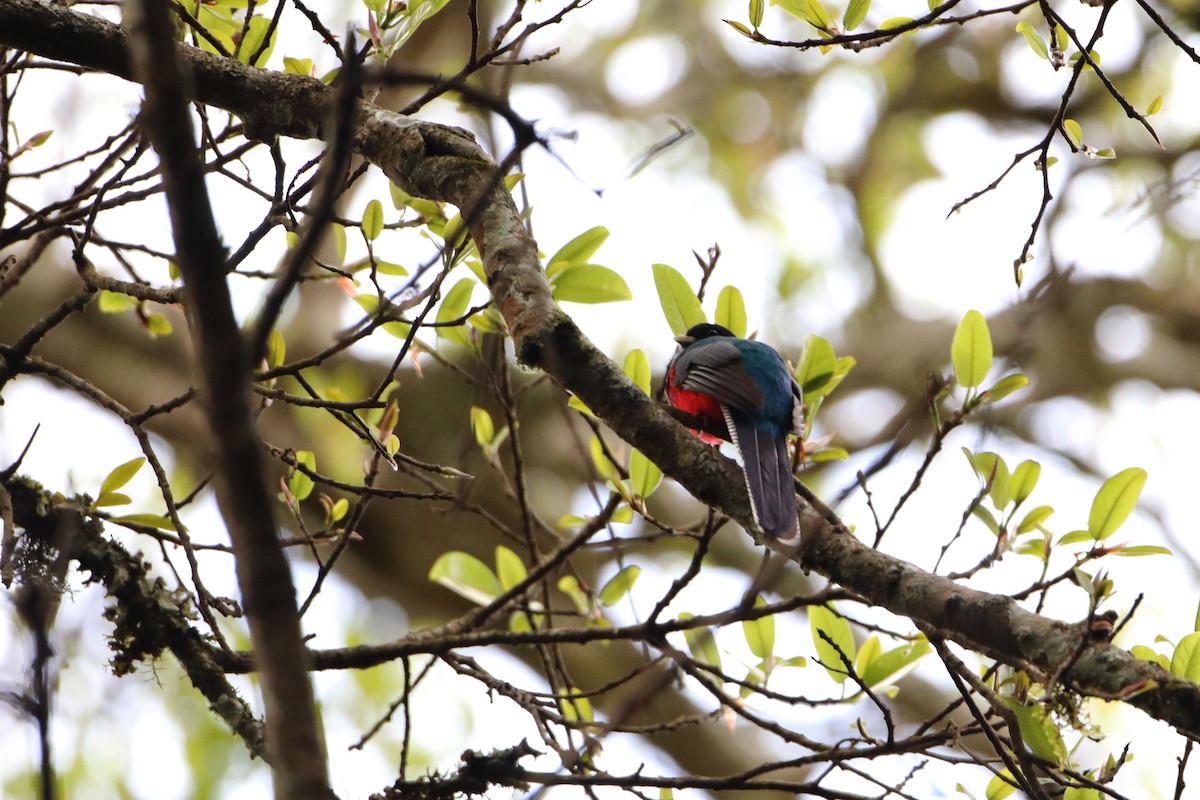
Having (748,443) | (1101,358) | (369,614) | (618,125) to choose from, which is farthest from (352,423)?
(618,125)

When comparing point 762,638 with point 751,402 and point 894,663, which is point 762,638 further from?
point 751,402

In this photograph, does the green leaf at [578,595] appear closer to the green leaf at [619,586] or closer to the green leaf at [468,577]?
the green leaf at [619,586]

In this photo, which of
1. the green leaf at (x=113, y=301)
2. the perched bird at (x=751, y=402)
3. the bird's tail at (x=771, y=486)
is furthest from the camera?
the green leaf at (x=113, y=301)

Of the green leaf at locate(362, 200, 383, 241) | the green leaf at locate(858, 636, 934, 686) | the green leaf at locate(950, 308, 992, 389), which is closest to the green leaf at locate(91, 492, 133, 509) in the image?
the green leaf at locate(362, 200, 383, 241)

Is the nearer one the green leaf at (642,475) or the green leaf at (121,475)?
the green leaf at (121,475)

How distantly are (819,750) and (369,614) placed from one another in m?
5.14

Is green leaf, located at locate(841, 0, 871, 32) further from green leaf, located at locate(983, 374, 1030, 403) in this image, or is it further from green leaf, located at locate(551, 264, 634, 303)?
green leaf, located at locate(983, 374, 1030, 403)

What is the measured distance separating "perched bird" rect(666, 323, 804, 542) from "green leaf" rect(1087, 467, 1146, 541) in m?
0.84

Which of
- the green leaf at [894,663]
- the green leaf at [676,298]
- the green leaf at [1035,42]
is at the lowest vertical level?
the green leaf at [894,663]

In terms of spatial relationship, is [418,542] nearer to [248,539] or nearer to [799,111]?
[248,539]

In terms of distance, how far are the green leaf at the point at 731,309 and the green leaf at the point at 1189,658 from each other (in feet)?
5.02

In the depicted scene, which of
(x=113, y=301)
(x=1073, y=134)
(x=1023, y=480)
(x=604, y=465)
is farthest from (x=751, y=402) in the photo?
(x=113, y=301)

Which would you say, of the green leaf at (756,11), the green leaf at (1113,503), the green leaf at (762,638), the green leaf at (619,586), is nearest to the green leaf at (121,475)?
the green leaf at (619,586)

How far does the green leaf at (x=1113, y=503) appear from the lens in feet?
9.17
